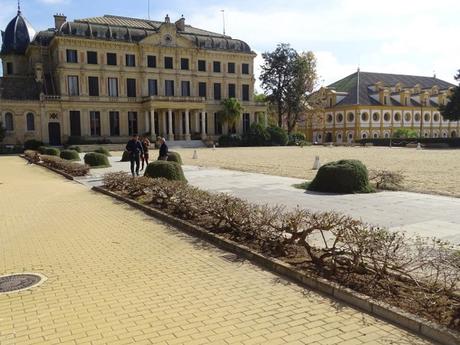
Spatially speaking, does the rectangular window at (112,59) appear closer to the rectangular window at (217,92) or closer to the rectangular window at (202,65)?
the rectangular window at (202,65)

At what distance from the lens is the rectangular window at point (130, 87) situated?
6319cm

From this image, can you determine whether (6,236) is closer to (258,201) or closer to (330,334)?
(258,201)

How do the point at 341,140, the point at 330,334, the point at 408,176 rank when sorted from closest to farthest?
the point at 330,334, the point at 408,176, the point at 341,140

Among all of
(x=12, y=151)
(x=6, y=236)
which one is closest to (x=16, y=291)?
(x=6, y=236)

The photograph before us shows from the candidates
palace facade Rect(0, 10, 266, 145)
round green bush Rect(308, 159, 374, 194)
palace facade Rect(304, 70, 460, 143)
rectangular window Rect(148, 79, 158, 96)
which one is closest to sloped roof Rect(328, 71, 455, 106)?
palace facade Rect(304, 70, 460, 143)

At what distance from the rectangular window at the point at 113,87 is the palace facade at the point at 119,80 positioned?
0.15m

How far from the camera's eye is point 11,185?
1861 centimetres

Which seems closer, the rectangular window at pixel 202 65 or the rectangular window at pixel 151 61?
the rectangular window at pixel 151 61

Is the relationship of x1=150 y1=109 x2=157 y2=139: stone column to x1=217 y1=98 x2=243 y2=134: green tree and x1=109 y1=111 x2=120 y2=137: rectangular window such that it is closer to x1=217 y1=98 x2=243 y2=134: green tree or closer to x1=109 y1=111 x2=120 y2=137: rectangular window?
x1=109 y1=111 x2=120 y2=137: rectangular window

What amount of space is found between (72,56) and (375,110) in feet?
170

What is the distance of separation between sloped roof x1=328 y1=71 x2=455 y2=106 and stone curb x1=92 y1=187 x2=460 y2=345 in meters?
75.7

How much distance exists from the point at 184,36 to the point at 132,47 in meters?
8.62

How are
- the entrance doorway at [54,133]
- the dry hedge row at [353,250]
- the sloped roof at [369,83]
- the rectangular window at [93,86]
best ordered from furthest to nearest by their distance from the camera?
the sloped roof at [369,83] < the rectangular window at [93,86] < the entrance doorway at [54,133] < the dry hedge row at [353,250]

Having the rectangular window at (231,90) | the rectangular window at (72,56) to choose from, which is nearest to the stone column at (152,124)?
the rectangular window at (72,56)
